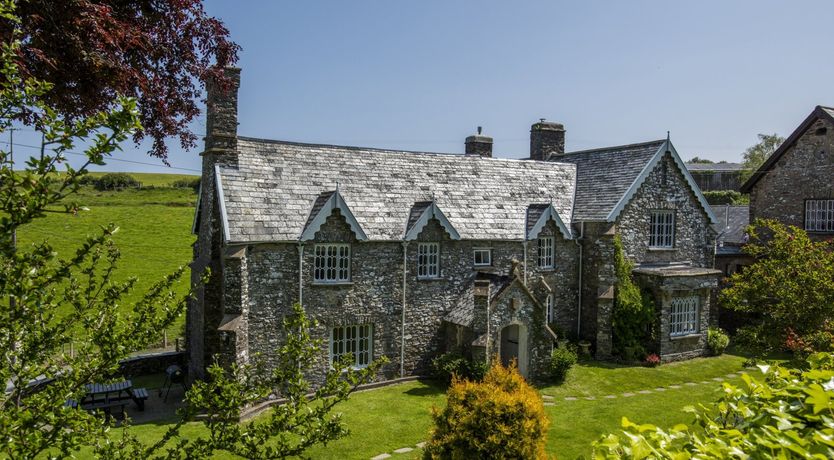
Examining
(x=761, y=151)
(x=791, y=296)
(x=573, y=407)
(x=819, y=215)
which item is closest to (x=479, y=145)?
(x=573, y=407)

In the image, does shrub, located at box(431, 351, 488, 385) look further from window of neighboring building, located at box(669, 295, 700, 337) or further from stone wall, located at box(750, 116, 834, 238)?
stone wall, located at box(750, 116, 834, 238)

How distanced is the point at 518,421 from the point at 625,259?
15.9 metres

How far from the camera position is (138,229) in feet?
177

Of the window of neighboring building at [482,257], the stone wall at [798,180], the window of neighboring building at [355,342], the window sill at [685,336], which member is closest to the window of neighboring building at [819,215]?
the stone wall at [798,180]

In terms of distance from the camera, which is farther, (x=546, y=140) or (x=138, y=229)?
(x=138, y=229)

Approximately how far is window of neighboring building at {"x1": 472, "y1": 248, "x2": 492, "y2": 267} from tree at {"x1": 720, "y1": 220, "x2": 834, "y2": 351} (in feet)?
30.3

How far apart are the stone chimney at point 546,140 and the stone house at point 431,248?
342 cm

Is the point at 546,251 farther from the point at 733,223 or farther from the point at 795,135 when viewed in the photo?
the point at 733,223

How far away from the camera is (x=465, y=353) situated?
21.7 metres

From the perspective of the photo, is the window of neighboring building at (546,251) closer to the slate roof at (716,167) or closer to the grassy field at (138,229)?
the grassy field at (138,229)

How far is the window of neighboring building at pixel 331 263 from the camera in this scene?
20500 millimetres

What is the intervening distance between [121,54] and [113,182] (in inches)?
3160

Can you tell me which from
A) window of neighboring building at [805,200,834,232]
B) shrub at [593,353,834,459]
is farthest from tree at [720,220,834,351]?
window of neighboring building at [805,200,834,232]

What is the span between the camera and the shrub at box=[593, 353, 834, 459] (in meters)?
3.48
